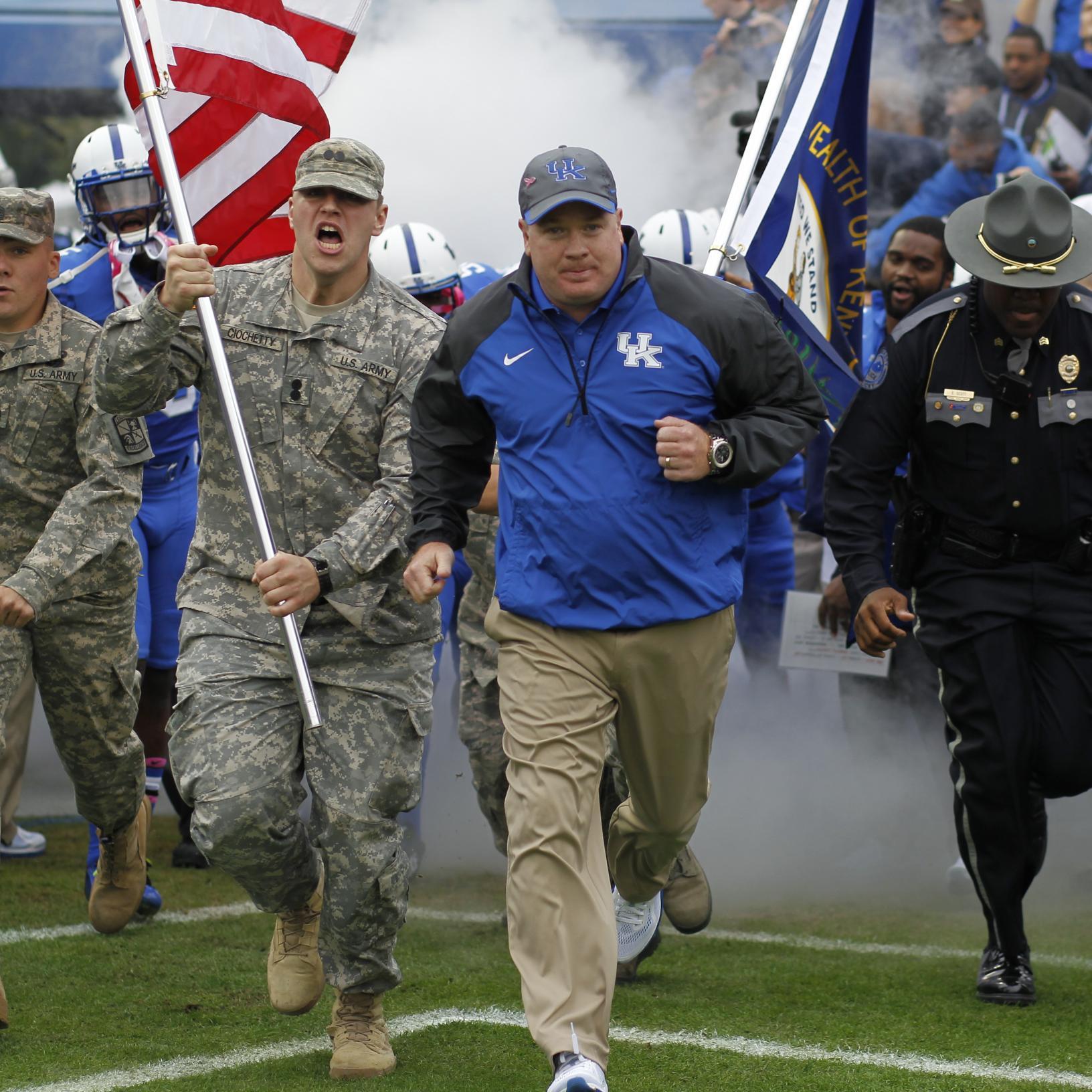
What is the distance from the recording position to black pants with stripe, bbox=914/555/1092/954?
553 centimetres

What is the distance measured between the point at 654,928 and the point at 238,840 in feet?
4.91

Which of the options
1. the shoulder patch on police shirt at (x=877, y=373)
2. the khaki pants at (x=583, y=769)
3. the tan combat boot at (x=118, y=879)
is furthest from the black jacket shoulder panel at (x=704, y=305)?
the tan combat boot at (x=118, y=879)

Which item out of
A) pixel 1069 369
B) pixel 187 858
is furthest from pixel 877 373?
pixel 187 858

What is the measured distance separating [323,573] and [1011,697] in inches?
77.5

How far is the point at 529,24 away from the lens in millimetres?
10734

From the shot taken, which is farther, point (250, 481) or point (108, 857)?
point (108, 857)

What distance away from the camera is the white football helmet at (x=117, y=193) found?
7.61 metres

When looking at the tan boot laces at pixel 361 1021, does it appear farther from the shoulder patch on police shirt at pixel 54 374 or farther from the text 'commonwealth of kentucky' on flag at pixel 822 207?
the text 'commonwealth of kentucky' on flag at pixel 822 207

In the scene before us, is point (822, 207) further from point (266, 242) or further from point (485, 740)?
point (485, 740)

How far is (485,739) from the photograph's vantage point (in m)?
6.57

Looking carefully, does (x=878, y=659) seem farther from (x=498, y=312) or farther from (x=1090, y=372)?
(x=498, y=312)

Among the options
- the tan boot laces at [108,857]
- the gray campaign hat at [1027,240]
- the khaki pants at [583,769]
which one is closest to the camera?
the khaki pants at [583,769]

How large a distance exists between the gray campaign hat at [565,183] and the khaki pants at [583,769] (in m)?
0.96

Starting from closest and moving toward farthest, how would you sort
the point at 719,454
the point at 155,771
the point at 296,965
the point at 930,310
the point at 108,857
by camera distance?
the point at 719,454 < the point at 296,965 < the point at 930,310 < the point at 108,857 < the point at 155,771
